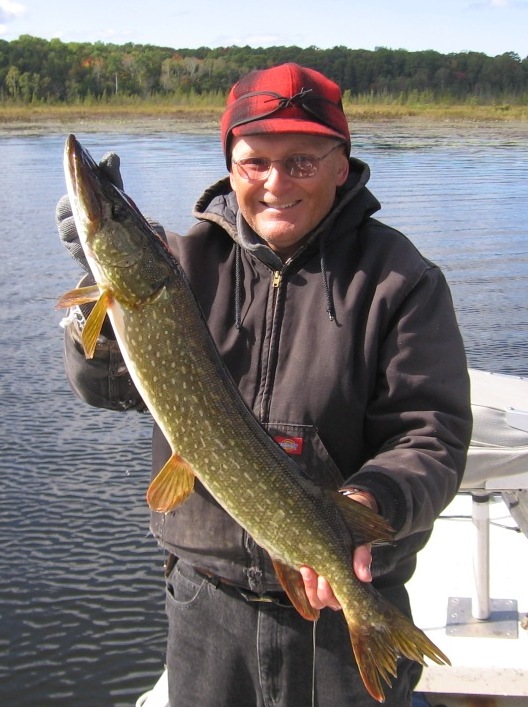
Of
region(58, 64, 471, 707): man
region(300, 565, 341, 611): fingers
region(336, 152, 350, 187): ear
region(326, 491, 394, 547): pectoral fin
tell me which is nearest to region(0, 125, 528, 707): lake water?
region(58, 64, 471, 707): man

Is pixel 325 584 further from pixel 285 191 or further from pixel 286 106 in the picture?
pixel 286 106

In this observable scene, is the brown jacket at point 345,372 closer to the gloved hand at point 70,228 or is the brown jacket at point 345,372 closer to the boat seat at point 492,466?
the gloved hand at point 70,228

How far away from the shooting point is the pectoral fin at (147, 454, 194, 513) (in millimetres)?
2541

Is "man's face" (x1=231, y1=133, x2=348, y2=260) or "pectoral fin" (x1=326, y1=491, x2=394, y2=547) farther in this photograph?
"man's face" (x1=231, y1=133, x2=348, y2=260)

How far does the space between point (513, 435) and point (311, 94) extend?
1.61m

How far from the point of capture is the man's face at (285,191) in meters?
2.64

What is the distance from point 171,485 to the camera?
2.57m

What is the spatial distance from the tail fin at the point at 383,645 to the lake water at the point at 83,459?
276 cm

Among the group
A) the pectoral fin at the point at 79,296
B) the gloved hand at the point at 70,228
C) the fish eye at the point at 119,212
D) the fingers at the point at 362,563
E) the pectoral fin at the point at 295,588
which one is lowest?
the pectoral fin at the point at 295,588

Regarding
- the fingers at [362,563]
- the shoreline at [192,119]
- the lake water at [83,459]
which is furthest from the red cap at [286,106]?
the shoreline at [192,119]

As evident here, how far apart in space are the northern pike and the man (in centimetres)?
9

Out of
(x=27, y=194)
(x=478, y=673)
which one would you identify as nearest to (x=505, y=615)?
(x=478, y=673)

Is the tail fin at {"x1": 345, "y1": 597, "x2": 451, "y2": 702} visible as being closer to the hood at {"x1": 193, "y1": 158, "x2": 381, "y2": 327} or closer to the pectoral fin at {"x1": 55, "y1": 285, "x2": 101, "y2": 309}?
the hood at {"x1": 193, "y1": 158, "x2": 381, "y2": 327}

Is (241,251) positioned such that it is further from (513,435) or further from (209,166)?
(209,166)
